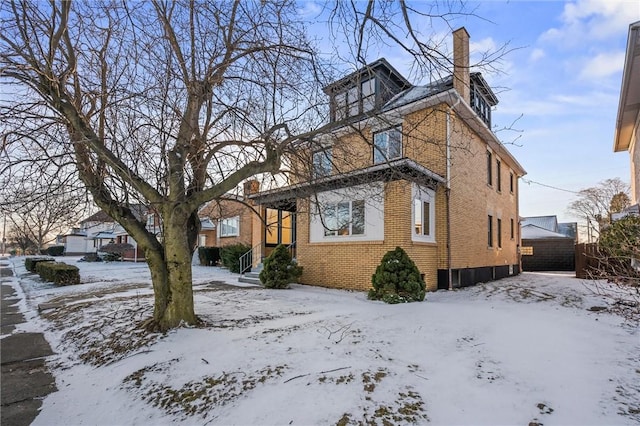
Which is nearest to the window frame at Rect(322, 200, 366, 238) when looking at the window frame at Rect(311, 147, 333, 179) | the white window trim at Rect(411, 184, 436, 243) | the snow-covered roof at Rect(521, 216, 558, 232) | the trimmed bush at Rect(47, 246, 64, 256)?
the white window trim at Rect(411, 184, 436, 243)

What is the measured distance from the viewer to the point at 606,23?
21.0 feet

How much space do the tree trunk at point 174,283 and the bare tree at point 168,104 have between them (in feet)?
0.06

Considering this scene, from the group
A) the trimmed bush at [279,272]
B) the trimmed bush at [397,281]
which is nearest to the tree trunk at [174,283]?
the trimmed bush at [397,281]

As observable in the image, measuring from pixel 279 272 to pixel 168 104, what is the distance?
6.77 m

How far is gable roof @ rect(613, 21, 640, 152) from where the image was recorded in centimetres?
880

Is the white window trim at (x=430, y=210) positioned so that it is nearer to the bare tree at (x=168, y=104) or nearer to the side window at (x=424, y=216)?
the side window at (x=424, y=216)

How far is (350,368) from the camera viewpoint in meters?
4.05

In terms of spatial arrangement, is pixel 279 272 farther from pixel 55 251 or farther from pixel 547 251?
pixel 55 251

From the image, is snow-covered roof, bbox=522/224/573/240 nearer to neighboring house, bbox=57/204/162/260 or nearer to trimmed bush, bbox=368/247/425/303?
trimmed bush, bbox=368/247/425/303

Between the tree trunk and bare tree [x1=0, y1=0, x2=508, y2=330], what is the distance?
2 cm

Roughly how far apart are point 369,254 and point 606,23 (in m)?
7.25

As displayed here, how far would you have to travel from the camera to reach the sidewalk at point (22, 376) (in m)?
3.49

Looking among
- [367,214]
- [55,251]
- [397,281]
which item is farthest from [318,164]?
[55,251]

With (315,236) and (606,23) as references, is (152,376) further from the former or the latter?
(606,23)
